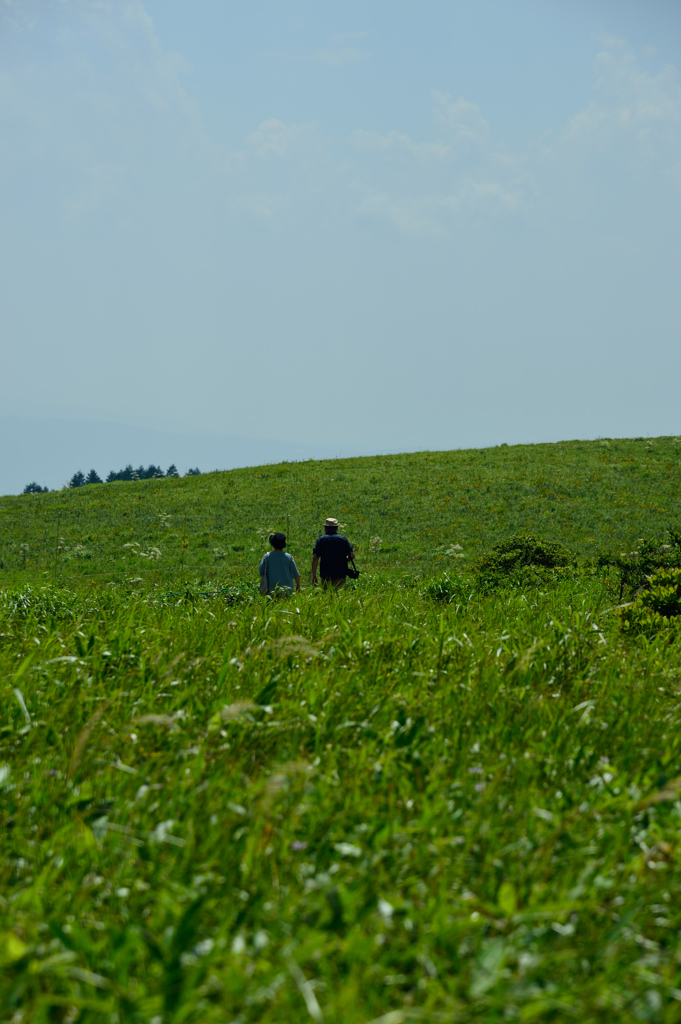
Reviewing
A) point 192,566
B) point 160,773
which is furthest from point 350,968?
point 192,566

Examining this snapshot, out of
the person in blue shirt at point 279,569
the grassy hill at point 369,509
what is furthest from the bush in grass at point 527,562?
the grassy hill at point 369,509

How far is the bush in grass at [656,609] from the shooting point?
7621mm

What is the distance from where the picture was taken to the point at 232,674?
16.5 feet

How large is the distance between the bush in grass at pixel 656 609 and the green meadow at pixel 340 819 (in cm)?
29

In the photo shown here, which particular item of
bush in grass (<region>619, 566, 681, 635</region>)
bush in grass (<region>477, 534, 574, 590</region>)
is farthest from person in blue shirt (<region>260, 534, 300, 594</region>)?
Result: bush in grass (<region>619, 566, 681, 635</region>)

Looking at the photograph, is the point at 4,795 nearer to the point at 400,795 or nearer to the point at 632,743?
the point at 400,795

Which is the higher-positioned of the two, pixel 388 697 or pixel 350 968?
pixel 388 697

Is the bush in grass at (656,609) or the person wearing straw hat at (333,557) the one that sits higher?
the person wearing straw hat at (333,557)

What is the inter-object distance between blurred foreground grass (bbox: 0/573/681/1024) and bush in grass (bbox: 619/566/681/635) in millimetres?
2268

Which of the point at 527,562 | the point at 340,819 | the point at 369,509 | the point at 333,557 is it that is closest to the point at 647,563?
the point at 527,562

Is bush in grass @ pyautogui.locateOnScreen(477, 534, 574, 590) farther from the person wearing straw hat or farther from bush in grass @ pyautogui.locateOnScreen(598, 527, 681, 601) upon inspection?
the person wearing straw hat

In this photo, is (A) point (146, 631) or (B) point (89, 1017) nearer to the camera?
(B) point (89, 1017)

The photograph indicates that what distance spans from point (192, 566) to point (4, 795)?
1931cm

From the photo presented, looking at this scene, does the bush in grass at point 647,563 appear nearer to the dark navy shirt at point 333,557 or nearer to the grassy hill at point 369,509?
the dark navy shirt at point 333,557
